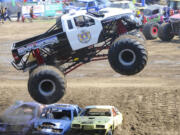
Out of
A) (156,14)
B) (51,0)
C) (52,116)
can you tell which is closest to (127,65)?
(52,116)

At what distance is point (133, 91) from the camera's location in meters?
15.9

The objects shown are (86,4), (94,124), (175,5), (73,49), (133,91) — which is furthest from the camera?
(86,4)

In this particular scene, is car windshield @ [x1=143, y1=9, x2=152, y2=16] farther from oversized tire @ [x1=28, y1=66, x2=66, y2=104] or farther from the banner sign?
oversized tire @ [x1=28, y1=66, x2=66, y2=104]

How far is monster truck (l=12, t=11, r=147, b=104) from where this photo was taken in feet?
33.4

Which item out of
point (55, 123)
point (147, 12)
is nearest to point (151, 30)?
point (147, 12)

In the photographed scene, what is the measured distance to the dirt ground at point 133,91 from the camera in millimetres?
13620

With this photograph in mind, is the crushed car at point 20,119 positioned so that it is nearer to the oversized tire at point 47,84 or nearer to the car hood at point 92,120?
the car hood at point 92,120

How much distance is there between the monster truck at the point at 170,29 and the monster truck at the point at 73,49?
1301 cm

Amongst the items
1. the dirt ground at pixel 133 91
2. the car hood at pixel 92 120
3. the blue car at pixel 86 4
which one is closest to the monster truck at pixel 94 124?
the car hood at pixel 92 120

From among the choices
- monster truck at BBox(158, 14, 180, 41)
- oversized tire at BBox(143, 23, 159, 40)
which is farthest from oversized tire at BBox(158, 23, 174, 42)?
oversized tire at BBox(143, 23, 159, 40)

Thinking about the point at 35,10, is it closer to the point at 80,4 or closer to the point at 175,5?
the point at 80,4

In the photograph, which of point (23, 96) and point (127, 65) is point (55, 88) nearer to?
point (127, 65)

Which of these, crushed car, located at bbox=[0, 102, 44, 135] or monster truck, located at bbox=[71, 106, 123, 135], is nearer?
monster truck, located at bbox=[71, 106, 123, 135]

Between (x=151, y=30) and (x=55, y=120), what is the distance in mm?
14474
